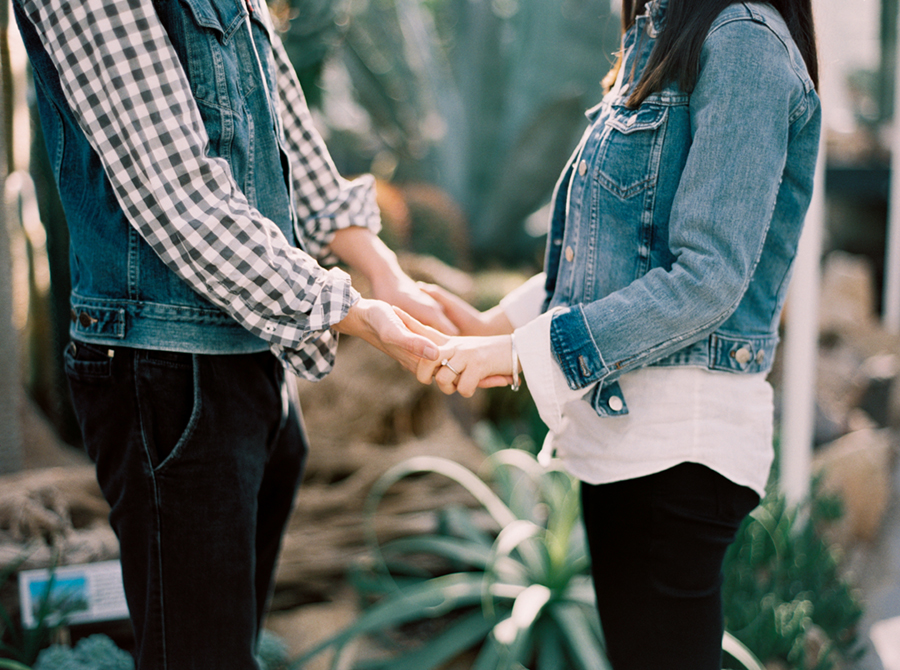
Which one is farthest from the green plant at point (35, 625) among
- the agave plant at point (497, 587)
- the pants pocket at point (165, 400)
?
the pants pocket at point (165, 400)

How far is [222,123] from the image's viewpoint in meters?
0.98

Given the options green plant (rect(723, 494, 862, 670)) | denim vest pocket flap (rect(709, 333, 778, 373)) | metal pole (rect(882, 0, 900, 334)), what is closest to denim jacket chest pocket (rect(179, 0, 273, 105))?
denim vest pocket flap (rect(709, 333, 778, 373))

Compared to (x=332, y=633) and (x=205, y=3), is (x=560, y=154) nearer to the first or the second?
(x=332, y=633)

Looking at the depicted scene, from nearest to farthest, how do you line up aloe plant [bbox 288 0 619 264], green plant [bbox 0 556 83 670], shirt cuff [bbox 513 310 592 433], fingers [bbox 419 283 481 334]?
shirt cuff [bbox 513 310 592 433]
fingers [bbox 419 283 481 334]
green plant [bbox 0 556 83 670]
aloe plant [bbox 288 0 619 264]

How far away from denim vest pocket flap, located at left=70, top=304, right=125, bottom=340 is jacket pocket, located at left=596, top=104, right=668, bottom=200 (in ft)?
2.34

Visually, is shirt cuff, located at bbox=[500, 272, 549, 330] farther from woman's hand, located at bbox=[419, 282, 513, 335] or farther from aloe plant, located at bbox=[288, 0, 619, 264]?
aloe plant, located at bbox=[288, 0, 619, 264]

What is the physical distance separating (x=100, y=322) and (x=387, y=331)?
1.29ft

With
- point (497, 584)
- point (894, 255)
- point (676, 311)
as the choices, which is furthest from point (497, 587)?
point (894, 255)

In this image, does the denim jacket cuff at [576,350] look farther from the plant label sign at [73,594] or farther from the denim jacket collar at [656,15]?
the plant label sign at [73,594]

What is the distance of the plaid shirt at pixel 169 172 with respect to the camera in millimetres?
893

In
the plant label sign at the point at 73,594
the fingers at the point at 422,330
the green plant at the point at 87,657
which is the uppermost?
the fingers at the point at 422,330

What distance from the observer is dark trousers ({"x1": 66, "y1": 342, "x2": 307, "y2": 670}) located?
96 cm

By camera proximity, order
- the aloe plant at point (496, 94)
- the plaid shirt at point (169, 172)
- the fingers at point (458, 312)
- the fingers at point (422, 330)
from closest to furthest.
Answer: the plaid shirt at point (169, 172) → the fingers at point (422, 330) → the fingers at point (458, 312) → the aloe plant at point (496, 94)

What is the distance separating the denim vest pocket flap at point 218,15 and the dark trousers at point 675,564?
0.88m
